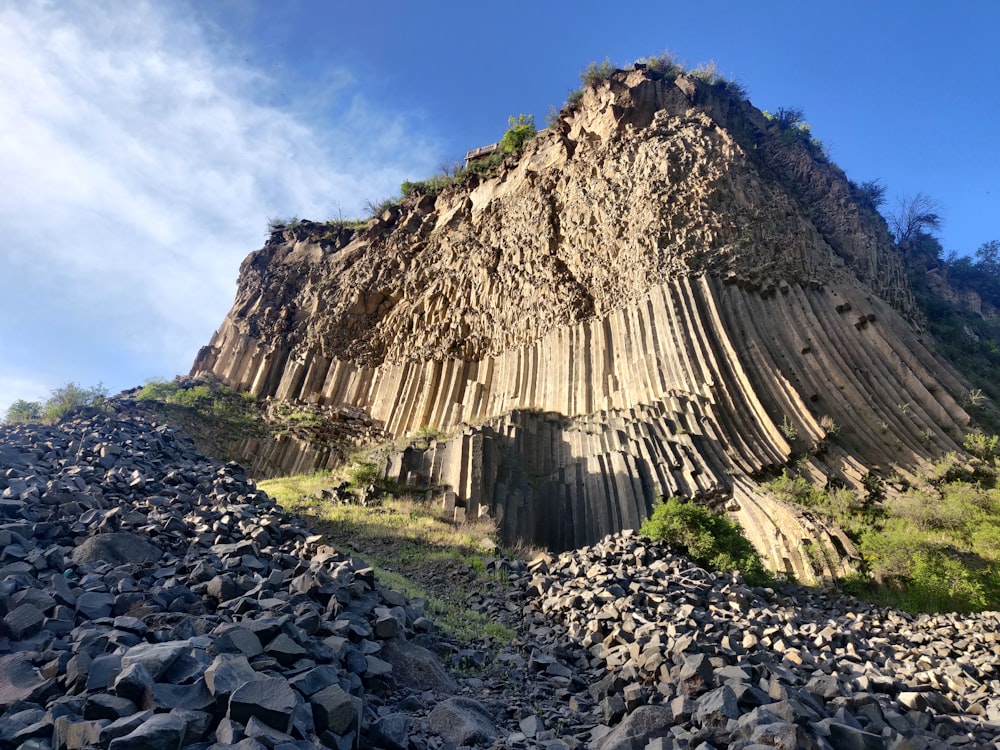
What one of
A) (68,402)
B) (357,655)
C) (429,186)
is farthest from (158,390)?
(357,655)

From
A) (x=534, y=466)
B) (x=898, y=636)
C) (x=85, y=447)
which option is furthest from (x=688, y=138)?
(x=85, y=447)

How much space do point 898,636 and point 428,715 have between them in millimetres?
7950

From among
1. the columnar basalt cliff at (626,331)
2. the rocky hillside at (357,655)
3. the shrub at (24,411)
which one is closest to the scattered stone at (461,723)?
the rocky hillside at (357,655)

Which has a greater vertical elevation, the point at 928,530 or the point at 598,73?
the point at 598,73

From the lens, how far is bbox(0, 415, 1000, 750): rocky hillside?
9.62 ft

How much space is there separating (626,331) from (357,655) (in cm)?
1552

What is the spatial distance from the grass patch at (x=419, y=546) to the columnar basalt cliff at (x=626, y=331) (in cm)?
149

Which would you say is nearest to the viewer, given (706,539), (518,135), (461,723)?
(461,723)

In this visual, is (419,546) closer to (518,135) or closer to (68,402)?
(68,402)

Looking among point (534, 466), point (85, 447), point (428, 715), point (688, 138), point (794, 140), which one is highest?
point (794, 140)

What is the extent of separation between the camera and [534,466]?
1617cm

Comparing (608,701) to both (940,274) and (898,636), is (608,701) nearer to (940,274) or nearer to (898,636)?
(898,636)

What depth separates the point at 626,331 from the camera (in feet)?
60.7

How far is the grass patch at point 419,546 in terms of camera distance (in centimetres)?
743
